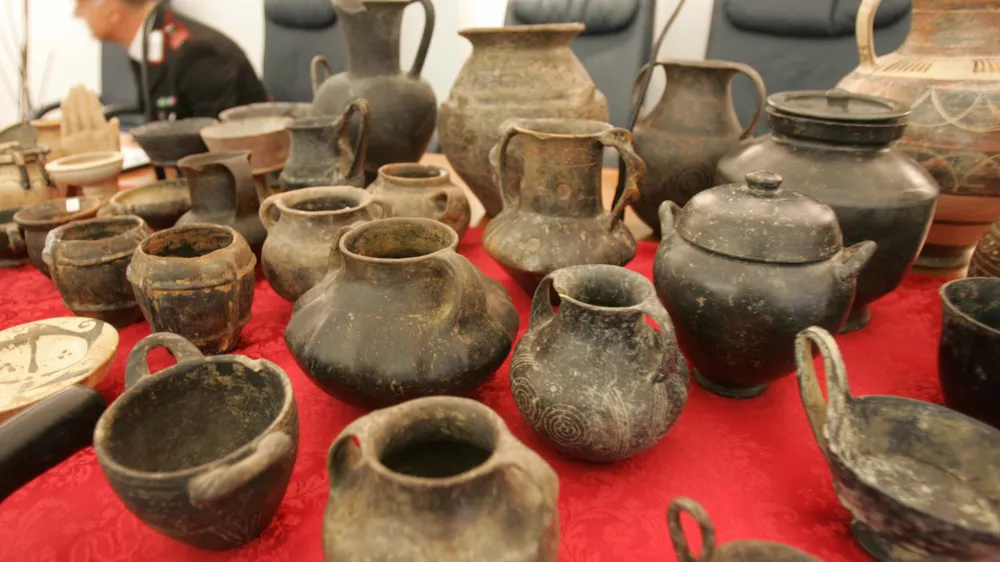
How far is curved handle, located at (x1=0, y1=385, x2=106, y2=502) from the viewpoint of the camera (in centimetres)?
95

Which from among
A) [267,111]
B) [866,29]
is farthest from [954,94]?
[267,111]

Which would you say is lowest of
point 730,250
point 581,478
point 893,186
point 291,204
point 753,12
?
point 581,478

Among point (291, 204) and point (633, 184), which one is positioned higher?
point (633, 184)

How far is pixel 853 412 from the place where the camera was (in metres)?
1.14

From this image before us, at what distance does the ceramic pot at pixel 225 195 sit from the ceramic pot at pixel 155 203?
0.20m

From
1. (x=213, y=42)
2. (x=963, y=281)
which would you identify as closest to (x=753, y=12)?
(x=963, y=281)

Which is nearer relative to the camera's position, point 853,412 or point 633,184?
point 853,412

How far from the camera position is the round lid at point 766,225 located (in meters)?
1.16

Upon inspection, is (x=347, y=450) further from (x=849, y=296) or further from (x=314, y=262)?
(x=849, y=296)

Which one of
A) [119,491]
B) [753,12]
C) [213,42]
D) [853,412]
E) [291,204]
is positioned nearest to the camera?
[119,491]

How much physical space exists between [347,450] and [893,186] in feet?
4.10

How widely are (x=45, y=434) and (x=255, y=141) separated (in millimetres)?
1429

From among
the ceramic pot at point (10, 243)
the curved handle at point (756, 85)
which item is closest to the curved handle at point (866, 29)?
the curved handle at point (756, 85)

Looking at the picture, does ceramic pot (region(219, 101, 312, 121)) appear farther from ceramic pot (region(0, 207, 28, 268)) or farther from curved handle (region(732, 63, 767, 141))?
curved handle (region(732, 63, 767, 141))
